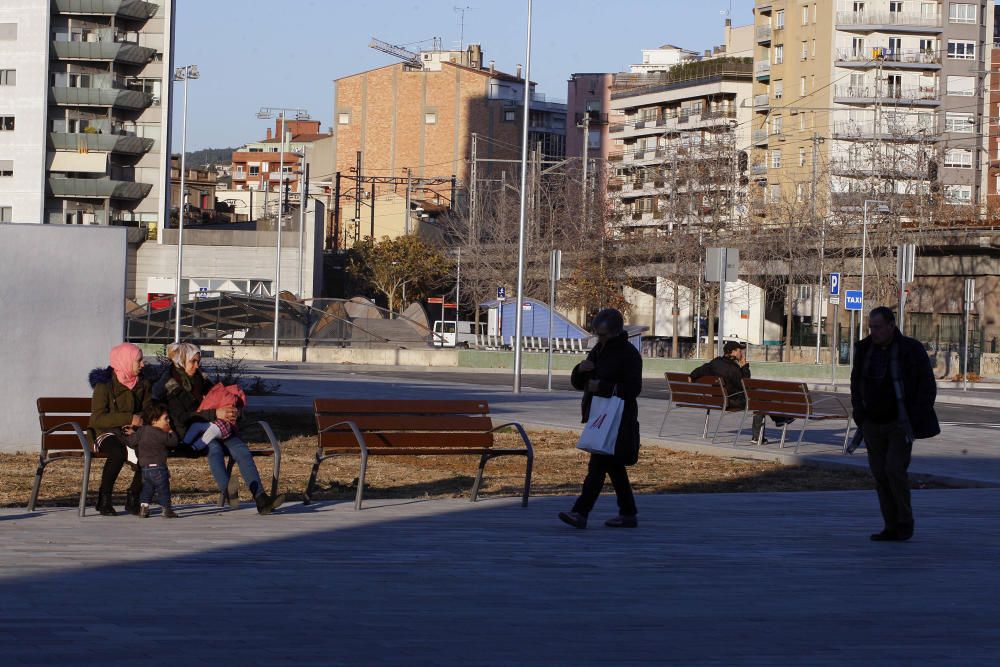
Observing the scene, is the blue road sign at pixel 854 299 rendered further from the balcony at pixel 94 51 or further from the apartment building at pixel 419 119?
the apartment building at pixel 419 119

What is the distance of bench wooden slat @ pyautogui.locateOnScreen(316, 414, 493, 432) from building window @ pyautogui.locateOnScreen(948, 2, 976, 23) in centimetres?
9370

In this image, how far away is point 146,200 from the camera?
9144 cm

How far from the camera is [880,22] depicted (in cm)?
9944

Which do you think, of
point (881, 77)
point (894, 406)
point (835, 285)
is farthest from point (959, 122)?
point (894, 406)

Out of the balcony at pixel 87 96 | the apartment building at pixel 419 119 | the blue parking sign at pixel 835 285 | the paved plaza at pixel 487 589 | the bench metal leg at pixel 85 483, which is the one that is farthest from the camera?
the apartment building at pixel 419 119

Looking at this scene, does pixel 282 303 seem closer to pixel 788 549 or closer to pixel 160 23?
pixel 160 23

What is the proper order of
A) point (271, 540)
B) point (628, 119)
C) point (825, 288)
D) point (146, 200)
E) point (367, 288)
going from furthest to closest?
point (628, 119) → point (367, 288) → point (146, 200) → point (825, 288) → point (271, 540)

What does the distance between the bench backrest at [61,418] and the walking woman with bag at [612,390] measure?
378cm

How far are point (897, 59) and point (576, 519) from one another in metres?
94.1

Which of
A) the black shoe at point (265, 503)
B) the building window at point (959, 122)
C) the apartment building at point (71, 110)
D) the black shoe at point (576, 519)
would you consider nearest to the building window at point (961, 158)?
the building window at point (959, 122)

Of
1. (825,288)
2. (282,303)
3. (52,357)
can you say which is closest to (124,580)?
(52,357)

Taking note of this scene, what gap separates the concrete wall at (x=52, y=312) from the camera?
1777 cm

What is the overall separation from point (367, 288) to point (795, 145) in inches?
1110

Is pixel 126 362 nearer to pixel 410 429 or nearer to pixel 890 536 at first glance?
pixel 410 429
